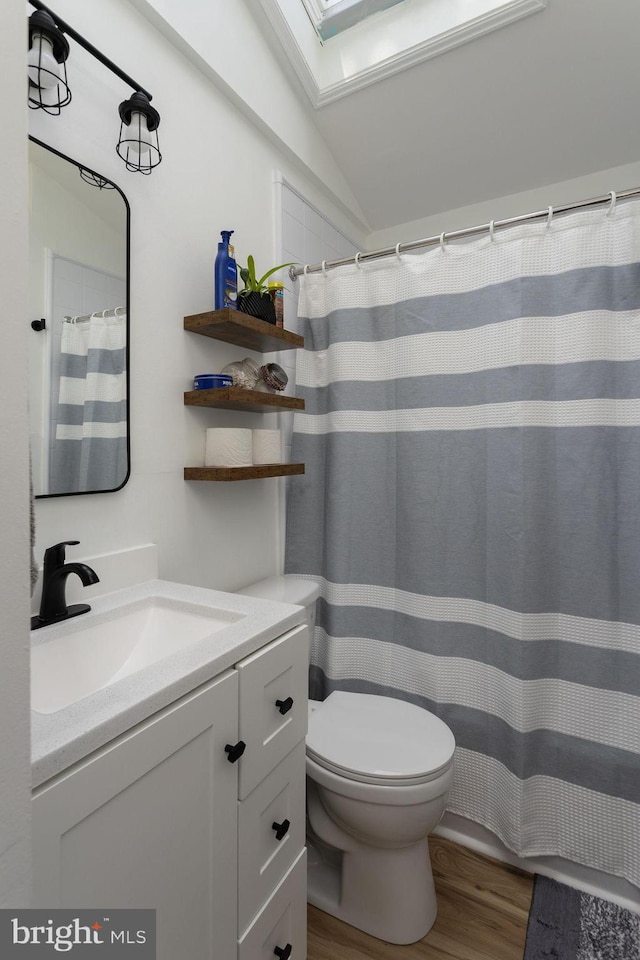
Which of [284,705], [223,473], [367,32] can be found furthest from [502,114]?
[284,705]

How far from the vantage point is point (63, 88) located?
1.05m

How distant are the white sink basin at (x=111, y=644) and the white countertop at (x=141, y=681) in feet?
0.05

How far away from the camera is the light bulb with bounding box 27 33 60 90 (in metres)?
0.92

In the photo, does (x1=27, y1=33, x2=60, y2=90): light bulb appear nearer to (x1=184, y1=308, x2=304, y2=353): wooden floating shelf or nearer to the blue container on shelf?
(x1=184, y1=308, x2=304, y2=353): wooden floating shelf

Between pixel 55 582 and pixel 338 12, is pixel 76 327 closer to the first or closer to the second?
pixel 55 582

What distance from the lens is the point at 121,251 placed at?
120 cm

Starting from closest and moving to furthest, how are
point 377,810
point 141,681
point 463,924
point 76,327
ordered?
point 141,681, point 76,327, point 377,810, point 463,924

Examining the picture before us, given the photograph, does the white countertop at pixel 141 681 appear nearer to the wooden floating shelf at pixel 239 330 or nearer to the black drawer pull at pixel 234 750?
the black drawer pull at pixel 234 750

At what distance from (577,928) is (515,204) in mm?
2609

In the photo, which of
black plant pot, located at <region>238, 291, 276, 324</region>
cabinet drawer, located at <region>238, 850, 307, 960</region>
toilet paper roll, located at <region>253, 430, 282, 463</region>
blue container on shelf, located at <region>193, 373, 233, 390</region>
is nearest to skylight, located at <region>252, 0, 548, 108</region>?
black plant pot, located at <region>238, 291, 276, 324</region>

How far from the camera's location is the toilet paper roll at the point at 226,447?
1408mm

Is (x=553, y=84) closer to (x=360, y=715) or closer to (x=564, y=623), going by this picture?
(x=564, y=623)

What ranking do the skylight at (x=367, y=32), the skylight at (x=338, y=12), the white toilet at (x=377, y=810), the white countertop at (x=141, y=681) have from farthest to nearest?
1. the skylight at (x=338, y=12)
2. the skylight at (x=367, y=32)
3. the white toilet at (x=377, y=810)
4. the white countertop at (x=141, y=681)

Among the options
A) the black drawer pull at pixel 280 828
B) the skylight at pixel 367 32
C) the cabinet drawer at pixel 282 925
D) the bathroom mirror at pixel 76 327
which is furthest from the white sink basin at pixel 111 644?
the skylight at pixel 367 32
